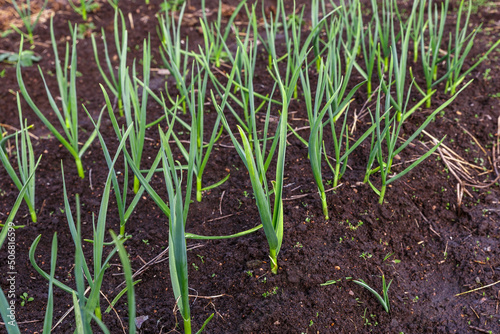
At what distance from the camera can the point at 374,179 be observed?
1.73 m

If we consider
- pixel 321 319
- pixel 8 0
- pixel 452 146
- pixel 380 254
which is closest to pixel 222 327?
pixel 321 319

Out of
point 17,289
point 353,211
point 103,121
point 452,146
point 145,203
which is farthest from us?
point 103,121

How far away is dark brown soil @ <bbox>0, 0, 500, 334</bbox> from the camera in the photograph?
130 centimetres

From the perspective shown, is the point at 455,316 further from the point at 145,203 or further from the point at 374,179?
the point at 145,203

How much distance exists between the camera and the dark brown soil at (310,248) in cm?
130

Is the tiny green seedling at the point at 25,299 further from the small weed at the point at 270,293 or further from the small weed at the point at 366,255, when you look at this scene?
the small weed at the point at 366,255

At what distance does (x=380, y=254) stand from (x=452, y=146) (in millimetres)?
739

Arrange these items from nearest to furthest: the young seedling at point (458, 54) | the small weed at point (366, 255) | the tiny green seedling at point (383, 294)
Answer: the tiny green seedling at point (383, 294)
the small weed at point (366, 255)
the young seedling at point (458, 54)

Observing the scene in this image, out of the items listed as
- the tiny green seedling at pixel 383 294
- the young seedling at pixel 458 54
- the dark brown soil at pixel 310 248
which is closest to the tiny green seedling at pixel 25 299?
the dark brown soil at pixel 310 248

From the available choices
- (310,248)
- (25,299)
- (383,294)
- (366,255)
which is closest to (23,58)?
(25,299)

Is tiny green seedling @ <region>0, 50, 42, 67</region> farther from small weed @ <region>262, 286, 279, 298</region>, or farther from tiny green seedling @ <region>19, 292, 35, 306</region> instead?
small weed @ <region>262, 286, 279, 298</region>

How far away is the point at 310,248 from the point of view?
1470 mm

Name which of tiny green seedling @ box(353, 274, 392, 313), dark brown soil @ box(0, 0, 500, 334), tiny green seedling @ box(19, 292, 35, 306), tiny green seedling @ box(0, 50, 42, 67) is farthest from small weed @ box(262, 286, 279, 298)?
tiny green seedling @ box(0, 50, 42, 67)

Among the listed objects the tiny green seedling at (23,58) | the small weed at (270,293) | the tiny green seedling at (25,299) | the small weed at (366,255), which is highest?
the tiny green seedling at (23,58)
